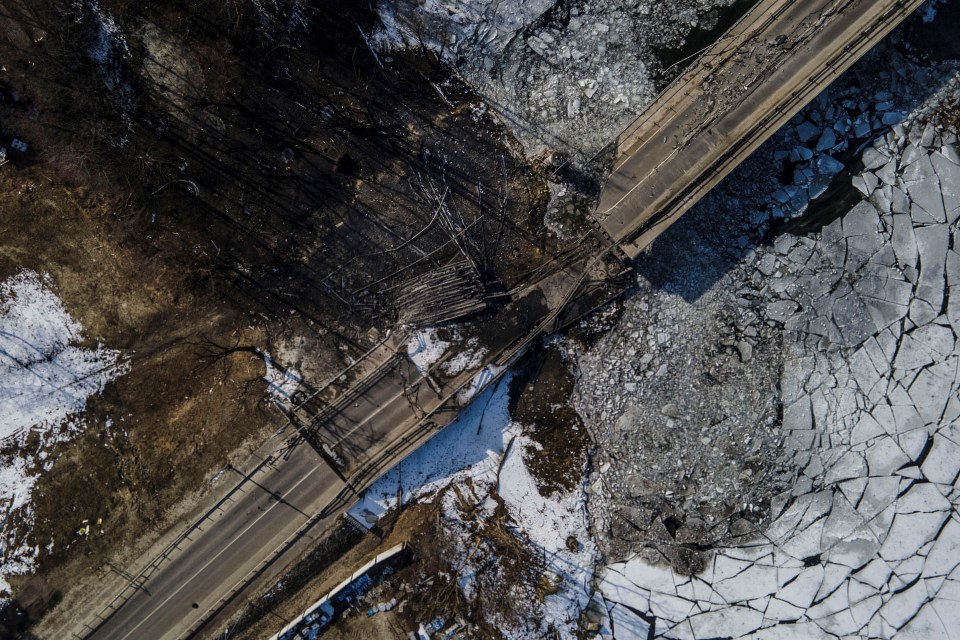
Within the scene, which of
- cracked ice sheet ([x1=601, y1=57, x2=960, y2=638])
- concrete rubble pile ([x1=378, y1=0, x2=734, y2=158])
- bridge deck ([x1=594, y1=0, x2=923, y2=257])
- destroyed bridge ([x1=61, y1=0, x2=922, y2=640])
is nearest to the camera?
bridge deck ([x1=594, y1=0, x2=923, y2=257])

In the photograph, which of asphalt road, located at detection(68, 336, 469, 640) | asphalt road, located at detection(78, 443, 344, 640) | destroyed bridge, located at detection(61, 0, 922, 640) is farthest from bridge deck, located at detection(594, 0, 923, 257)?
asphalt road, located at detection(78, 443, 344, 640)

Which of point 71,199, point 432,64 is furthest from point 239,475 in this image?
point 432,64

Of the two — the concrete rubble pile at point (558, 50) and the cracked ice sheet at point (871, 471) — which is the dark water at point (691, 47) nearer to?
the concrete rubble pile at point (558, 50)

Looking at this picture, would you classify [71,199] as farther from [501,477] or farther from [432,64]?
[501,477]

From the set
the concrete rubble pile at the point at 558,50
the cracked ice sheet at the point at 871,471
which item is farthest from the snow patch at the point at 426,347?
the cracked ice sheet at the point at 871,471

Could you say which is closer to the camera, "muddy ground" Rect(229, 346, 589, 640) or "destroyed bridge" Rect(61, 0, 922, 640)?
"destroyed bridge" Rect(61, 0, 922, 640)

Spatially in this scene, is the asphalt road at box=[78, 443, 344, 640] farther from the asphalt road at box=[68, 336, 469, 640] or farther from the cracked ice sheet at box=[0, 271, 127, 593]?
the cracked ice sheet at box=[0, 271, 127, 593]

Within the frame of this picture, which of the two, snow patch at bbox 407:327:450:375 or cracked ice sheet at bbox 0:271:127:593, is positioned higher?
cracked ice sheet at bbox 0:271:127:593
